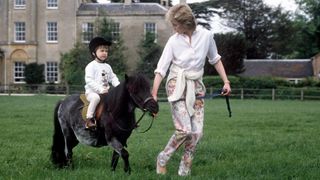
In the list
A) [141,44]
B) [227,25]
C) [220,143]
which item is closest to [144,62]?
[141,44]

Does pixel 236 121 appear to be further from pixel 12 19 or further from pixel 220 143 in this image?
pixel 12 19

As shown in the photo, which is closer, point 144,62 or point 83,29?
point 144,62

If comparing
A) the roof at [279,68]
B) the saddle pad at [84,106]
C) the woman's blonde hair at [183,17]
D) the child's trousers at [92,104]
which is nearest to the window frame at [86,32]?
the roof at [279,68]

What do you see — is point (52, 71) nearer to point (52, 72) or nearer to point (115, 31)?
point (52, 72)

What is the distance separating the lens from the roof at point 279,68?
68312mm

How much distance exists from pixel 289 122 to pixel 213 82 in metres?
27.6

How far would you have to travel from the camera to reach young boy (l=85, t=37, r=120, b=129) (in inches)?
302

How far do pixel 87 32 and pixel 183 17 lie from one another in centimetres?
4915

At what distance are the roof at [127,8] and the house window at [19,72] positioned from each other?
766cm

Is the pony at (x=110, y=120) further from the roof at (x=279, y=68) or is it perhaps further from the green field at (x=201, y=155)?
the roof at (x=279, y=68)

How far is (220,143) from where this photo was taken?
39.2 ft

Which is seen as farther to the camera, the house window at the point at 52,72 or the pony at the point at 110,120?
the house window at the point at 52,72

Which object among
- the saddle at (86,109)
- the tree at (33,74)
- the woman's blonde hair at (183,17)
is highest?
the woman's blonde hair at (183,17)

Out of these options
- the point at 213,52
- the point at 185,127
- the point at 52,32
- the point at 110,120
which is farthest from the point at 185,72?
the point at 52,32
